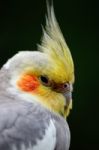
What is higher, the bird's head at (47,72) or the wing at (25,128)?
the bird's head at (47,72)

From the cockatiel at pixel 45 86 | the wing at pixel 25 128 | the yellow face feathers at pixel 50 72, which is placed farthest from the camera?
the yellow face feathers at pixel 50 72

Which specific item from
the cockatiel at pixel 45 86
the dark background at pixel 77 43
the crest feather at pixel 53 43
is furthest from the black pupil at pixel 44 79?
the dark background at pixel 77 43

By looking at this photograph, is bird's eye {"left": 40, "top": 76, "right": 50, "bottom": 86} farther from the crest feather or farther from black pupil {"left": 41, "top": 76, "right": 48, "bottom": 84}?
the crest feather

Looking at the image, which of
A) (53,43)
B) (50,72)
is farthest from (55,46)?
(50,72)

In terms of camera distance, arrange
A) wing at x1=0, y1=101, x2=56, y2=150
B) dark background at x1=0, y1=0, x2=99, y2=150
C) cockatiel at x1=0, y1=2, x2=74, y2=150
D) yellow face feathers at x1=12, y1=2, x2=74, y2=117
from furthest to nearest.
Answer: dark background at x1=0, y1=0, x2=99, y2=150, yellow face feathers at x1=12, y1=2, x2=74, y2=117, cockatiel at x1=0, y1=2, x2=74, y2=150, wing at x1=0, y1=101, x2=56, y2=150

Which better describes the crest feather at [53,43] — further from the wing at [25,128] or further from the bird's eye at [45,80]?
the wing at [25,128]

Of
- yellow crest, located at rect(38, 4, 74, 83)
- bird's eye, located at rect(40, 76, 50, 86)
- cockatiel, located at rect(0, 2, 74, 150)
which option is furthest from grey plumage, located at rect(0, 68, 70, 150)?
yellow crest, located at rect(38, 4, 74, 83)

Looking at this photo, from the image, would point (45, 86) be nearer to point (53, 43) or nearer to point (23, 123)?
point (53, 43)
